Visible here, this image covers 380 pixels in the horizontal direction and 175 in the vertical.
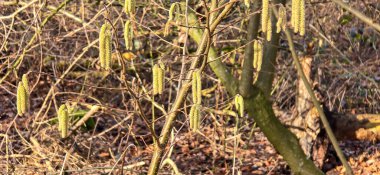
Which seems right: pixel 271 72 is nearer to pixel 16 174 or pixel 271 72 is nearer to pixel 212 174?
pixel 212 174

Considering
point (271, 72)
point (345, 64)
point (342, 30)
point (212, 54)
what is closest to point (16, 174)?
point (212, 54)

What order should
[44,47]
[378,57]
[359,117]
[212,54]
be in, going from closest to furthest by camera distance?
[212,54] < [359,117] < [44,47] < [378,57]

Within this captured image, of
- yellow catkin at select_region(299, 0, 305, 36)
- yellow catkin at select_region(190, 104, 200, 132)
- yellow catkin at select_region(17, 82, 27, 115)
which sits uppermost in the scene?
yellow catkin at select_region(299, 0, 305, 36)

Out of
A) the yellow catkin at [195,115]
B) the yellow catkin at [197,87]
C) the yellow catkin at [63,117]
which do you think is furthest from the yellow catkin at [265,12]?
the yellow catkin at [63,117]

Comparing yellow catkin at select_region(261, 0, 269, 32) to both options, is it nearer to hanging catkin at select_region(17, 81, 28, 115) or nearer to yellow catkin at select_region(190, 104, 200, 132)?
yellow catkin at select_region(190, 104, 200, 132)

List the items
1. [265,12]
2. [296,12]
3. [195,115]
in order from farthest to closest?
[195,115]
[265,12]
[296,12]

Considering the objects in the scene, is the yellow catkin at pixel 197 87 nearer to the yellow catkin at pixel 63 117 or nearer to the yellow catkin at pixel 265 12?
the yellow catkin at pixel 265 12

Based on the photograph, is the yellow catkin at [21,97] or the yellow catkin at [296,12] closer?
the yellow catkin at [296,12]

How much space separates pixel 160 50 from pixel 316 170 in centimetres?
261

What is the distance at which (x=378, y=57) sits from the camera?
8.01 m

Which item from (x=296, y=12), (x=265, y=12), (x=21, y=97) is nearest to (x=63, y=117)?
(x=21, y=97)

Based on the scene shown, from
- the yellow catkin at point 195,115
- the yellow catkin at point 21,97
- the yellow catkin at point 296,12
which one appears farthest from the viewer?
the yellow catkin at point 195,115

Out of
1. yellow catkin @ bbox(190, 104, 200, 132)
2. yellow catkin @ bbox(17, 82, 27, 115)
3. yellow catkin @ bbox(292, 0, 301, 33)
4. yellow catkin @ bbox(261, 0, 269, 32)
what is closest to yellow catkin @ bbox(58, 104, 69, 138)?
yellow catkin @ bbox(17, 82, 27, 115)

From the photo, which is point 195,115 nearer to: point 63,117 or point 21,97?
point 63,117
